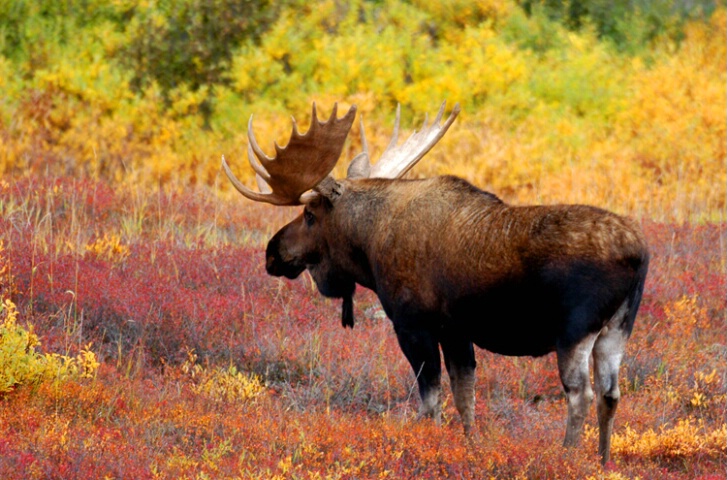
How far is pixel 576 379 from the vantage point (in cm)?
573

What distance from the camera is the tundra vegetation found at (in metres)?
6.14

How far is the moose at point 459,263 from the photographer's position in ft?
18.5

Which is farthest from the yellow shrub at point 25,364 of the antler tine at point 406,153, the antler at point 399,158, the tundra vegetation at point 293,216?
the antler tine at point 406,153

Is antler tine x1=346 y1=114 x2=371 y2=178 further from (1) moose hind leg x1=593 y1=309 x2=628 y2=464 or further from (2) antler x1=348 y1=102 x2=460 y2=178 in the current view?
(1) moose hind leg x1=593 y1=309 x2=628 y2=464

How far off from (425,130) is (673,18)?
17.1m

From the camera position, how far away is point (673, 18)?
2353cm

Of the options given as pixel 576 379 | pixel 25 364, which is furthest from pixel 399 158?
pixel 25 364

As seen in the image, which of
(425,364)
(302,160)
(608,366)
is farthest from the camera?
(302,160)

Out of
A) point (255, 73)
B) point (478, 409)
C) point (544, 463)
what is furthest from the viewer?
point (255, 73)

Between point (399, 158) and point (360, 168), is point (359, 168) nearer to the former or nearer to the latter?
point (360, 168)

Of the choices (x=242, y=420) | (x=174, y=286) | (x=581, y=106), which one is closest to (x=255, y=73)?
(x=581, y=106)

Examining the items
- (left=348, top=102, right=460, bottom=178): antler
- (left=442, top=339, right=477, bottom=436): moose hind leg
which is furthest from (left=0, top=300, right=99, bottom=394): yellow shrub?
(left=348, top=102, right=460, bottom=178): antler

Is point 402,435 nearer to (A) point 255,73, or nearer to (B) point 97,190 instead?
(B) point 97,190

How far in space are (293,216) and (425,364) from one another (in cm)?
620
